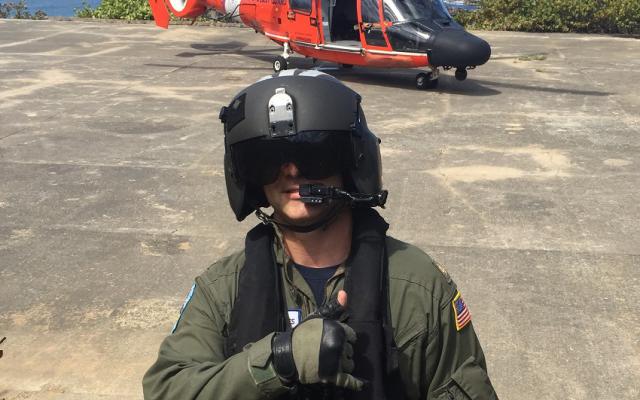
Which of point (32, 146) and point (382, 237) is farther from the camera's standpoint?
point (32, 146)

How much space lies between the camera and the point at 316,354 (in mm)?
1760

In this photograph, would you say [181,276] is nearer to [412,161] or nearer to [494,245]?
[494,245]

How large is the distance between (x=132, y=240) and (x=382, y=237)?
4.82m

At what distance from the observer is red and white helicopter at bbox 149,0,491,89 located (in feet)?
41.3

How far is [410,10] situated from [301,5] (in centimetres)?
220

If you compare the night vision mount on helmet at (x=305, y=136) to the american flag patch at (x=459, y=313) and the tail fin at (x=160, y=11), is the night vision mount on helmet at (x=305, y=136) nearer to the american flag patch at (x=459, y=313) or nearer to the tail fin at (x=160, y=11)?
the american flag patch at (x=459, y=313)

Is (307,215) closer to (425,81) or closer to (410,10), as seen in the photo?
(410,10)

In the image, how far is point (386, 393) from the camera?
6.88 feet

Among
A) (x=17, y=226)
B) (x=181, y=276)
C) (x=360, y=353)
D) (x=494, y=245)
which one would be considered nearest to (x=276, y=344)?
(x=360, y=353)

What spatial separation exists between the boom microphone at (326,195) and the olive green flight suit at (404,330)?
154 mm

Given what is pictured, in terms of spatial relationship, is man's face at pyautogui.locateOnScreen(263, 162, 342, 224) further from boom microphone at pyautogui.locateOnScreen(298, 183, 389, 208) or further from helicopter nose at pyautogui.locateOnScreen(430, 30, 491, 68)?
helicopter nose at pyautogui.locateOnScreen(430, 30, 491, 68)

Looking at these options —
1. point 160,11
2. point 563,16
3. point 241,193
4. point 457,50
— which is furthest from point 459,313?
point 563,16

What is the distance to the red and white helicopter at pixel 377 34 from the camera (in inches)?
496

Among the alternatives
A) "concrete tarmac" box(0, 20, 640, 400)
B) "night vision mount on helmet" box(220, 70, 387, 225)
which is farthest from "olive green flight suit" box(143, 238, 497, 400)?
"concrete tarmac" box(0, 20, 640, 400)
